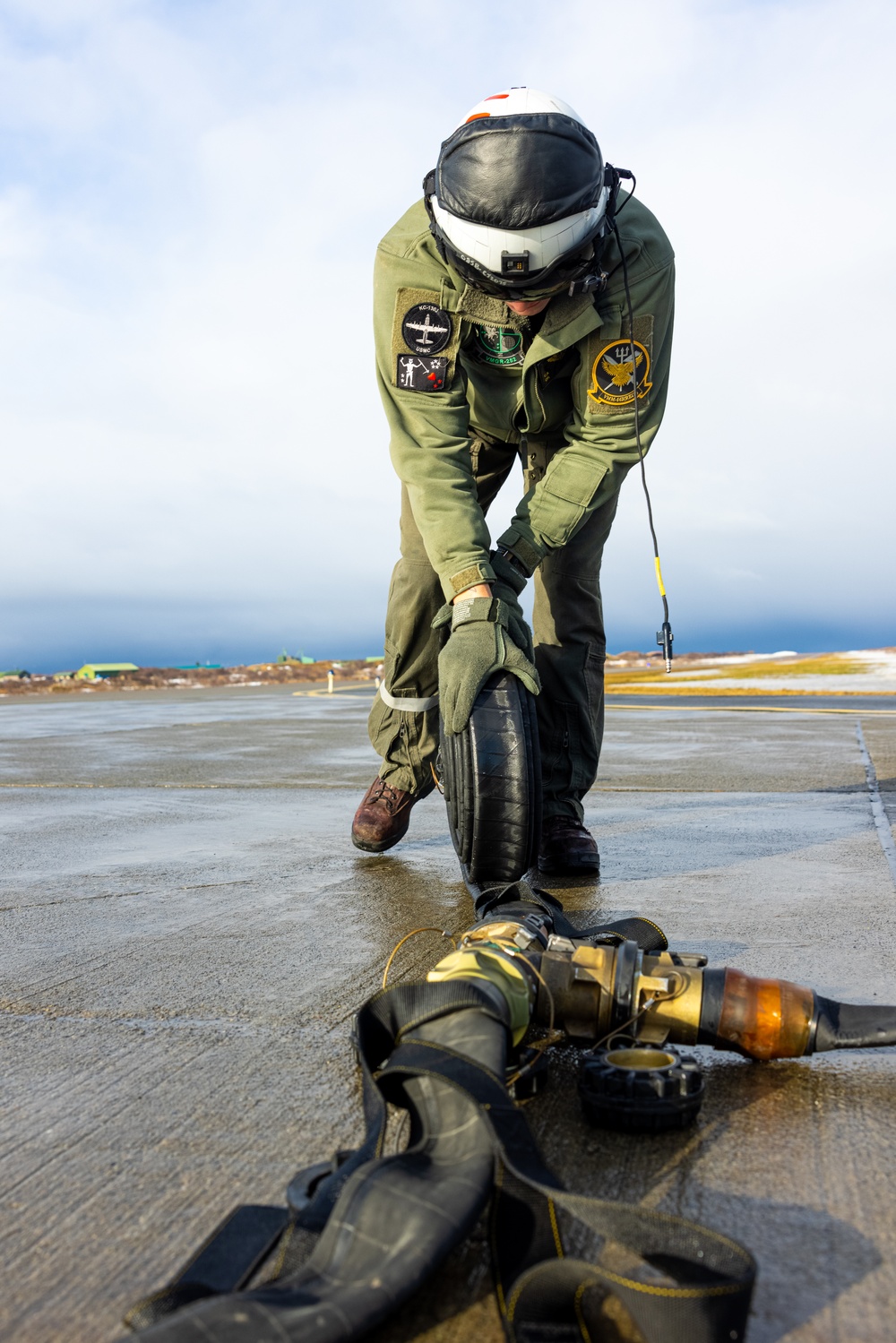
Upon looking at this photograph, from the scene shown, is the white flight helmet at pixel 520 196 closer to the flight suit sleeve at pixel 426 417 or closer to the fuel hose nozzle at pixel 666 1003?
the flight suit sleeve at pixel 426 417

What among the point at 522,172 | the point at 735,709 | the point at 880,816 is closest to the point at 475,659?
the point at 522,172

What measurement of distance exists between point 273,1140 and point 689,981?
2.00 feet

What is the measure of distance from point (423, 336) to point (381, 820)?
55.8 inches

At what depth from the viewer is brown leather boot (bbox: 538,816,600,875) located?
279 centimetres

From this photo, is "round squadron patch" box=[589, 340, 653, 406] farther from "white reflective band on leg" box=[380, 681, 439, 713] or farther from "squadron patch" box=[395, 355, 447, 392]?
"white reflective band on leg" box=[380, 681, 439, 713]

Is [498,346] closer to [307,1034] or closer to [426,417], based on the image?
[426,417]

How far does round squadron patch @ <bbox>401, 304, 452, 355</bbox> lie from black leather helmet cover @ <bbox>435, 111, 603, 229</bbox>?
347 mm

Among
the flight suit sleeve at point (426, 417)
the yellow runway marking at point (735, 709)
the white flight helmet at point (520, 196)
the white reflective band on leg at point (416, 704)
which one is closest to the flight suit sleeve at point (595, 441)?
the flight suit sleeve at point (426, 417)

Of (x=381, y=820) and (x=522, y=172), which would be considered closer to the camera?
(x=522, y=172)

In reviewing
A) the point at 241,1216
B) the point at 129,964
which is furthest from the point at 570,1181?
the point at 129,964

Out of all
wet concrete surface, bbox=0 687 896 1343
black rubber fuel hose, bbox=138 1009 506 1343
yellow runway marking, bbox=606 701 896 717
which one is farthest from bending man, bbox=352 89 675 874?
yellow runway marking, bbox=606 701 896 717

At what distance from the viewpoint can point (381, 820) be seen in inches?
121

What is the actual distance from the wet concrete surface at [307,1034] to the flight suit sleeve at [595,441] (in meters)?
0.99

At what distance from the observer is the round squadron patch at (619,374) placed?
9.50 ft
